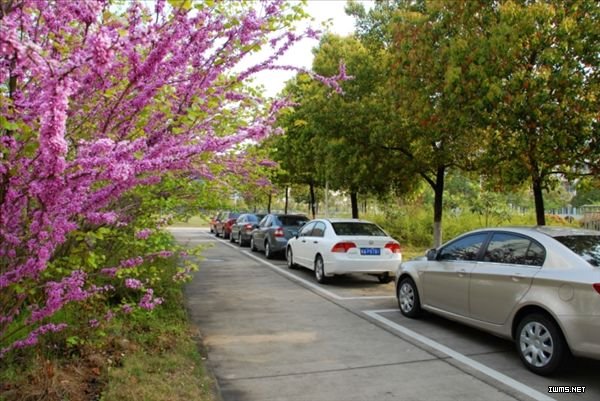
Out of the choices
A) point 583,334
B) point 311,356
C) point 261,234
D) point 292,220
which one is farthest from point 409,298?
point 261,234

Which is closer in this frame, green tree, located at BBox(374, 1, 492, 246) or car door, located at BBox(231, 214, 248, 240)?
green tree, located at BBox(374, 1, 492, 246)

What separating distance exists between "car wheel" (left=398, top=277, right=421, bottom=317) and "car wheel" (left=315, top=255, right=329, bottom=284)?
3165 millimetres

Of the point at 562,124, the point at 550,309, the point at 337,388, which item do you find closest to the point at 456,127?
the point at 562,124

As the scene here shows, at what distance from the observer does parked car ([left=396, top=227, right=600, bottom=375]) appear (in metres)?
4.66

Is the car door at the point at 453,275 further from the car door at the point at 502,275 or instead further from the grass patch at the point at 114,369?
the grass patch at the point at 114,369

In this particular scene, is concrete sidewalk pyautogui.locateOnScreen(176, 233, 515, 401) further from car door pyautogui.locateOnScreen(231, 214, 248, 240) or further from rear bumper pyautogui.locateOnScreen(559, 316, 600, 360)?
car door pyautogui.locateOnScreen(231, 214, 248, 240)

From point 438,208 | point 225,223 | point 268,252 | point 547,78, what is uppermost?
point 547,78

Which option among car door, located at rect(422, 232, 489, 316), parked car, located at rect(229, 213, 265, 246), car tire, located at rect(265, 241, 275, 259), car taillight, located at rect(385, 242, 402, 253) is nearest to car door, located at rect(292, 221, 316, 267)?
car taillight, located at rect(385, 242, 402, 253)

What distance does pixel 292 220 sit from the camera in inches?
653

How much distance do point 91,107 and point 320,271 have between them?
26.8 feet

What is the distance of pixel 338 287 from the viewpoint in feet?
35.2

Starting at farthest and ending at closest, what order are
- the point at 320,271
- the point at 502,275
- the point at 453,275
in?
1. the point at 320,271
2. the point at 453,275
3. the point at 502,275

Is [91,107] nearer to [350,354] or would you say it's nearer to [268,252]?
[350,354]

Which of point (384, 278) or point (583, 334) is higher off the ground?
point (583, 334)
